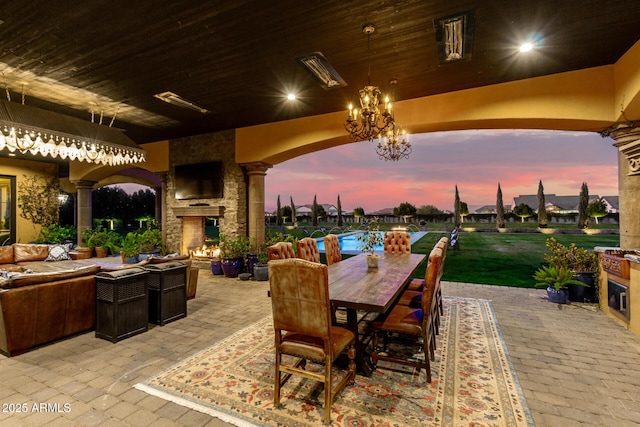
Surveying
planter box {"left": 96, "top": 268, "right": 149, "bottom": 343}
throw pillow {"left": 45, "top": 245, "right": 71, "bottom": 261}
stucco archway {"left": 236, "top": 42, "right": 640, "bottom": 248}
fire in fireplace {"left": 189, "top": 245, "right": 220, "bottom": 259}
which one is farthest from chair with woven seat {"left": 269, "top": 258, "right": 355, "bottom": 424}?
throw pillow {"left": 45, "top": 245, "right": 71, "bottom": 261}

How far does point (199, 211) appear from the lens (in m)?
7.27

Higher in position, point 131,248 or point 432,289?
point 432,289

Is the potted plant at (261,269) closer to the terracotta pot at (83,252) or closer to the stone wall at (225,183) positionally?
the stone wall at (225,183)

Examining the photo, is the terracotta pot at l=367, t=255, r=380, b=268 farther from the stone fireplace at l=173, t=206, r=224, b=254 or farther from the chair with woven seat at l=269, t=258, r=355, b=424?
the stone fireplace at l=173, t=206, r=224, b=254

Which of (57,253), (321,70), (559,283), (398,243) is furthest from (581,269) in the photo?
(57,253)

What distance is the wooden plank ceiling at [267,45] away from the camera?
2754 millimetres

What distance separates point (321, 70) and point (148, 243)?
270 inches

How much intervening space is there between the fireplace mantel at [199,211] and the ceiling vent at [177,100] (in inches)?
98.4

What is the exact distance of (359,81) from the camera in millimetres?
4301

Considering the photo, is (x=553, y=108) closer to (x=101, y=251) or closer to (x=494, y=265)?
(x=494, y=265)

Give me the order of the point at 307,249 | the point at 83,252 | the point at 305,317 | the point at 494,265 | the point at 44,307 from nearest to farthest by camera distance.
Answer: the point at 305,317 < the point at 44,307 < the point at 307,249 < the point at 494,265 < the point at 83,252

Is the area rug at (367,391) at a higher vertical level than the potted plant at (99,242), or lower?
lower

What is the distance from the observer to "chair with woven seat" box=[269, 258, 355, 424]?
1978 millimetres

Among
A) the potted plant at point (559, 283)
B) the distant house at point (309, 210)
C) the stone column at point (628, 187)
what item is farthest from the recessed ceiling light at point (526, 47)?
the distant house at point (309, 210)
